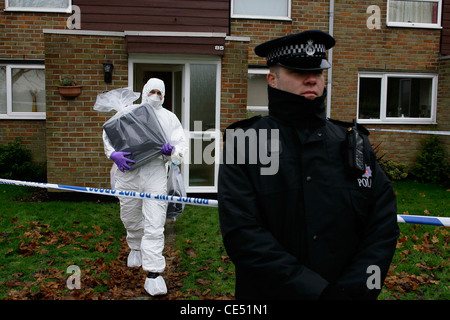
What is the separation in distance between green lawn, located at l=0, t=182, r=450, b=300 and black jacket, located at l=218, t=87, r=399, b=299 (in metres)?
2.76

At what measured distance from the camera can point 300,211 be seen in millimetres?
2062

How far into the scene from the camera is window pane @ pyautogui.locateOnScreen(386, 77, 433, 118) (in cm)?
1246

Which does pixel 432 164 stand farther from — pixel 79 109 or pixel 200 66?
pixel 79 109

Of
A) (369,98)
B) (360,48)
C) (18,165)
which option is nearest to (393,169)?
(369,98)

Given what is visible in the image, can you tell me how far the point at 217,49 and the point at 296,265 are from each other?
705cm

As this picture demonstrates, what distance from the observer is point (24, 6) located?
1094cm

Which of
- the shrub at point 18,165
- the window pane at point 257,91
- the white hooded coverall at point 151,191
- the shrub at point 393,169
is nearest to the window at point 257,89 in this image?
the window pane at point 257,91

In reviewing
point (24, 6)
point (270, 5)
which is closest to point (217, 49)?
point (270, 5)

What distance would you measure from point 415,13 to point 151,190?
10058 mm

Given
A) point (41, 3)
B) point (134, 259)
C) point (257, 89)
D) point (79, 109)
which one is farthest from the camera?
point (257, 89)

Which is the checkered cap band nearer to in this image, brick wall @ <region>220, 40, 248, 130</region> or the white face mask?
the white face mask

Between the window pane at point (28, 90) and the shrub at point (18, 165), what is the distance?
3.30 feet

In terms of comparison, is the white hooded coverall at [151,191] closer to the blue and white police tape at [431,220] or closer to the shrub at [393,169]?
the blue and white police tape at [431,220]

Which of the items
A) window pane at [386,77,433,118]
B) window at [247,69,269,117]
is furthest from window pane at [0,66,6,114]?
window pane at [386,77,433,118]
